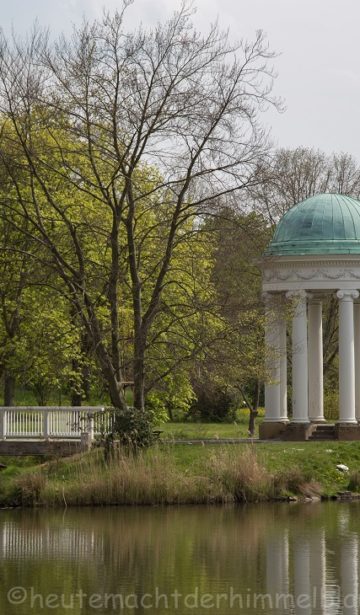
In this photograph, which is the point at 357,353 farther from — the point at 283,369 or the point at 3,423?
the point at 3,423

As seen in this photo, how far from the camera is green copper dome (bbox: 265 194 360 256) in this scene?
159ft

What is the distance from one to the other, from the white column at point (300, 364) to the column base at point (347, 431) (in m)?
1.21

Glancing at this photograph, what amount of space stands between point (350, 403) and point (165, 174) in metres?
11.7

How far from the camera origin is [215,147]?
39.8 meters

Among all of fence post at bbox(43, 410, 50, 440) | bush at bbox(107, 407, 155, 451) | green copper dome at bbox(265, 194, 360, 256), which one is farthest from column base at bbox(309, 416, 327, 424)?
fence post at bbox(43, 410, 50, 440)

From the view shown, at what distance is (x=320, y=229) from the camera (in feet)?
161

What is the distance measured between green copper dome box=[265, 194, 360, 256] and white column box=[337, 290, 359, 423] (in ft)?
5.14

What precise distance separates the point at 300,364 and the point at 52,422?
1081 cm

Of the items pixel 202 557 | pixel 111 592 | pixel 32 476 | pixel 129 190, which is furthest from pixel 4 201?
pixel 111 592

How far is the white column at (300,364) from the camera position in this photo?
159 ft

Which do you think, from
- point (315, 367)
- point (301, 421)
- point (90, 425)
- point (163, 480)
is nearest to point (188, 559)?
point (163, 480)

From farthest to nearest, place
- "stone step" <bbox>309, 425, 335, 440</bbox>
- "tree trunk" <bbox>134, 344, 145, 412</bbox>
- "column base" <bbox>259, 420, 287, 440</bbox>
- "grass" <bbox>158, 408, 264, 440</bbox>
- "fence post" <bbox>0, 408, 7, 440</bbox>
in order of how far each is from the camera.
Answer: "column base" <bbox>259, 420, 287, 440</bbox>
"grass" <bbox>158, 408, 264, 440</bbox>
"stone step" <bbox>309, 425, 335, 440</bbox>
"fence post" <bbox>0, 408, 7, 440</bbox>
"tree trunk" <bbox>134, 344, 145, 412</bbox>

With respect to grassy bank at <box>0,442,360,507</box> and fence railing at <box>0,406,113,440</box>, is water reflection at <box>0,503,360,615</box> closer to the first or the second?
grassy bank at <box>0,442,360,507</box>

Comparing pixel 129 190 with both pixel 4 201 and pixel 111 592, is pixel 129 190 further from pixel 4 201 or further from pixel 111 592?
pixel 111 592
